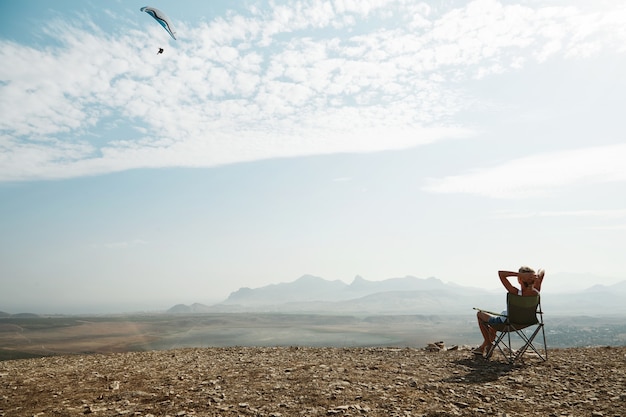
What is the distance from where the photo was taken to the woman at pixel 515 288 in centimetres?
1276

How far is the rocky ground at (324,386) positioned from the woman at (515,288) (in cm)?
92

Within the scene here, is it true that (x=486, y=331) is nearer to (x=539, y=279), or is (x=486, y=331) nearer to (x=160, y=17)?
(x=539, y=279)

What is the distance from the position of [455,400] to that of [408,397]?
1122 mm

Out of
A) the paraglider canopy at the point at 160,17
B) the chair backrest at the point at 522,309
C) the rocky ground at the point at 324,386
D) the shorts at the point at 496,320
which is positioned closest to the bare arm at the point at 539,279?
the chair backrest at the point at 522,309

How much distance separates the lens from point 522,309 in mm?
12734

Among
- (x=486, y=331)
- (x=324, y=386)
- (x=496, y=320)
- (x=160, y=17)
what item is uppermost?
(x=160, y=17)

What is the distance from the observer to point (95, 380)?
11.2 m

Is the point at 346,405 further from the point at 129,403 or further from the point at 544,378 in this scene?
the point at 544,378

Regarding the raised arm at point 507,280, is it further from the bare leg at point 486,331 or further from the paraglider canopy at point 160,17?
the paraglider canopy at point 160,17

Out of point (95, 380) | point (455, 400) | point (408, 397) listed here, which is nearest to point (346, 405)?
point (408, 397)

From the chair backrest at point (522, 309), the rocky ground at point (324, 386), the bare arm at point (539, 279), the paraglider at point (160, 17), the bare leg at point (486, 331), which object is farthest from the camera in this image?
A: the paraglider at point (160, 17)

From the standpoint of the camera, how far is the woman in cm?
1276

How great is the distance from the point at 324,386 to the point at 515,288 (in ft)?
25.5

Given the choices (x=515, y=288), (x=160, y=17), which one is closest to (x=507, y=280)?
(x=515, y=288)
